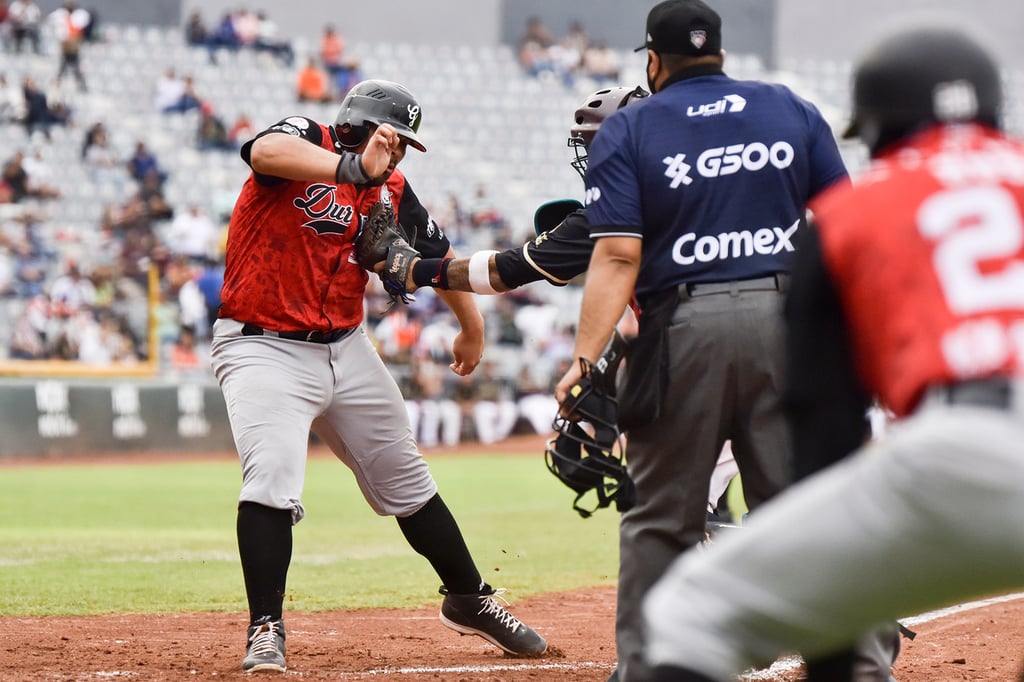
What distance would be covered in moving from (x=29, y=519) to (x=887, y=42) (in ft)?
35.7

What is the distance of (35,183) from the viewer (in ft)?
79.2

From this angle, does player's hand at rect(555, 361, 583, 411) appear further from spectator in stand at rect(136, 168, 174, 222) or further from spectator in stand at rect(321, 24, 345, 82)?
spectator in stand at rect(321, 24, 345, 82)

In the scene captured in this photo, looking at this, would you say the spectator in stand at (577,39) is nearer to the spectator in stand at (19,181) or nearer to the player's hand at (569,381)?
the spectator in stand at (19,181)

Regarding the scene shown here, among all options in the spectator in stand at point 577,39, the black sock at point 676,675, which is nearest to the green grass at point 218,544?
the black sock at point 676,675

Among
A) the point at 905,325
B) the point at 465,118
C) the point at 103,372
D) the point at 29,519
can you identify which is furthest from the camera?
the point at 465,118

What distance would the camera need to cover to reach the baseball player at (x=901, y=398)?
236 centimetres

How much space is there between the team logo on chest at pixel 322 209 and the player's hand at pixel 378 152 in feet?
1.16

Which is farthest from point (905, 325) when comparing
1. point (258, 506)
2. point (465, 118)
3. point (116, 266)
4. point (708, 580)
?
point (465, 118)

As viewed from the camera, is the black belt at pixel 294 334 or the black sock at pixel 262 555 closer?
the black sock at pixel 262 555

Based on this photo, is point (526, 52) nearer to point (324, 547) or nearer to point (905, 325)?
point (324, 547)

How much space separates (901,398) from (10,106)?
25266mm

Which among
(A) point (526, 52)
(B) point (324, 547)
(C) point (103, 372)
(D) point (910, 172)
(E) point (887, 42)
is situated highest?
(E) point (887, 42)

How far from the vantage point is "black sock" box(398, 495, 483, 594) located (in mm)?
6012

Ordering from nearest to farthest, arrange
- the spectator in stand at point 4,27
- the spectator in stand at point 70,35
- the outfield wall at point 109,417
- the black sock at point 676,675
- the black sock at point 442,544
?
the black sock at point 676,675 < the black sock at point 442,544 < the outfield wall at point 109,417 < the spectator in stand at point 70,35 < the spectator in stand at point 4,27
